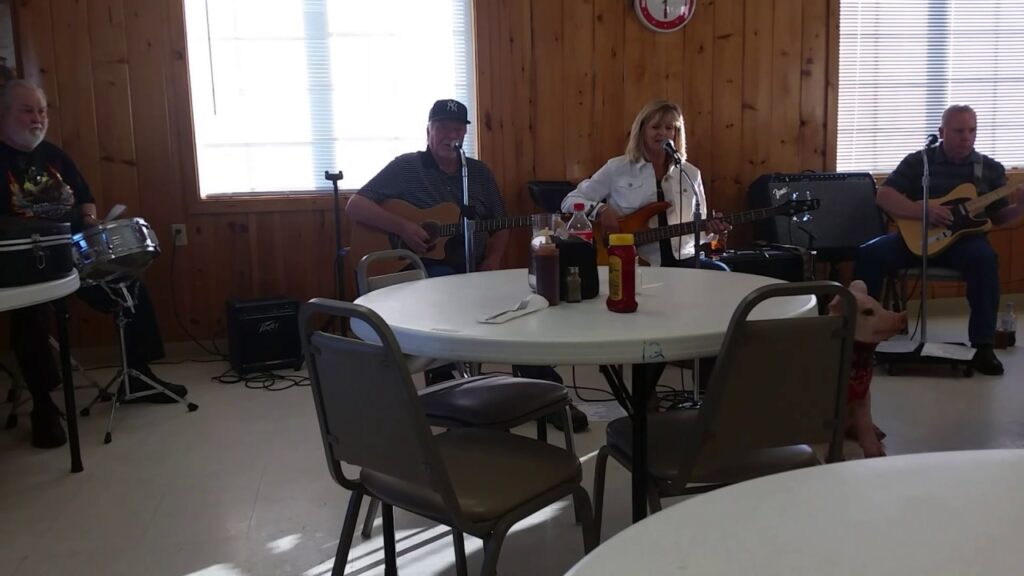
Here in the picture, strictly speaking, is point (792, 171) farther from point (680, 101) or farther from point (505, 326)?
point (505, 326)

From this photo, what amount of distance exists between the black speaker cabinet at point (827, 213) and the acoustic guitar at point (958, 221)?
0.49 m

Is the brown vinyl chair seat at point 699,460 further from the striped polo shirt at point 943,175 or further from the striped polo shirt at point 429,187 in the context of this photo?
the striped polo shirt at point 943,175

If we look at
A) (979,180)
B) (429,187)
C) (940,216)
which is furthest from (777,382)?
(979,180)

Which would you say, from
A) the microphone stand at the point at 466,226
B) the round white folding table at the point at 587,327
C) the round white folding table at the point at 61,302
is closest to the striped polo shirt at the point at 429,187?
the microphone stand at the point at 466,226

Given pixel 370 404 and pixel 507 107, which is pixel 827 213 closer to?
pixel 507 107

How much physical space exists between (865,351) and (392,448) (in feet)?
4.31

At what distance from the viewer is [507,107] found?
4.30 meters

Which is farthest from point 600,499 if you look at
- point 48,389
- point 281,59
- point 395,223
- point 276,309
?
point 281,59

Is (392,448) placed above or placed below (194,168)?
below

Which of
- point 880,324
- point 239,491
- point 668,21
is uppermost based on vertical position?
point 668,21

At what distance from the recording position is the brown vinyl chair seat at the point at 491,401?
1771 millimetres

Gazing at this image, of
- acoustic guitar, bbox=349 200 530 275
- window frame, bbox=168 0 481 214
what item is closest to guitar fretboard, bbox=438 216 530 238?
acoustic guitar, bbox=349 200 530 275

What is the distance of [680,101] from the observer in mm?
4500

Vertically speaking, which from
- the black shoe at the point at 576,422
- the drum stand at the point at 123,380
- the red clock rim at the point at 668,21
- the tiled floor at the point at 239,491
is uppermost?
the red clock rim at the point at 668,21
